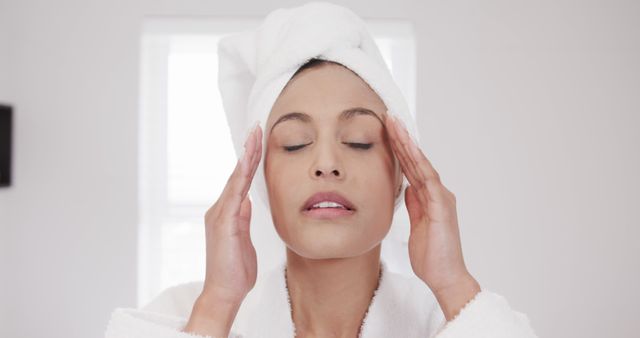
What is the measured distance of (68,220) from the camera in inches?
75.5

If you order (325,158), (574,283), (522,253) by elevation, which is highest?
(325,158)

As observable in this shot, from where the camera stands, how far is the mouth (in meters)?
0.77

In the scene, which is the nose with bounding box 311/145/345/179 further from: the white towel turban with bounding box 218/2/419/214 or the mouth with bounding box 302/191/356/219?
the white towel turban with bounding box 218/2/419/214

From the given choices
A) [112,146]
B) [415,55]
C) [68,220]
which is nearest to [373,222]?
[415,55]

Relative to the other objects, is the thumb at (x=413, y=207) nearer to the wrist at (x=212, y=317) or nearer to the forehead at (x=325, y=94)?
the forehead at (x=325, y=94)

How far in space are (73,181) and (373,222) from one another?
1.52 m

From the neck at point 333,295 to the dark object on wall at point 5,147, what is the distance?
152 cm

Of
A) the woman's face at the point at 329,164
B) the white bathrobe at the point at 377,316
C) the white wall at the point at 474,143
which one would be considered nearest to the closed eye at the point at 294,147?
the woman's face at the point at 329,164

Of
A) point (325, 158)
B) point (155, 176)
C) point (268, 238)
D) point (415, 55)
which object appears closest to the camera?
point (325, 158)

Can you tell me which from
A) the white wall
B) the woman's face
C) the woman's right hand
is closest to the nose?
the woman's face

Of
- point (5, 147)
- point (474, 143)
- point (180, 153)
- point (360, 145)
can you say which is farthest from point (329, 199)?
point (5, 147)

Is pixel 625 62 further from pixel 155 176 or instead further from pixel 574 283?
pixel 155 176

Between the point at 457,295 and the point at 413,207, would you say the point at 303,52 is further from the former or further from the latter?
the point at 457,295

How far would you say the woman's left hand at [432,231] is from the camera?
749mm
